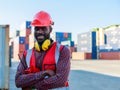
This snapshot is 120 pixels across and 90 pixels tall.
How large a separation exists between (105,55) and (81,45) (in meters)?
10.3

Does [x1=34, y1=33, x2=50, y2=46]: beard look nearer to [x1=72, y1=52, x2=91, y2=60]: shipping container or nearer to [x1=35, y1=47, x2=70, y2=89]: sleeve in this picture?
[x1=35, y1=47, x2=70, y2=89]: sleeve

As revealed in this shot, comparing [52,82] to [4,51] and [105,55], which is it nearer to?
[4,51]

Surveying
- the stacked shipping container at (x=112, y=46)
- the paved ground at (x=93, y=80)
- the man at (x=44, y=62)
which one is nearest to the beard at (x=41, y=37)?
the man at (x=44, y=62)

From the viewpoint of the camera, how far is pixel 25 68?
10.3 ft

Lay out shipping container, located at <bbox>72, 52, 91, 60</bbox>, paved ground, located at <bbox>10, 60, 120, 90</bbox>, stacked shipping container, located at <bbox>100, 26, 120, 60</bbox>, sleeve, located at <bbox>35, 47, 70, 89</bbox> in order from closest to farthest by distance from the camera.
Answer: sleeve, located at <bbox>35, 47, 70, 89</bbox> → paved ground, located at <bbox>10, 60, 120, 90</bbox> → stacked shipping container, located at <bbox>100, 26, 120, 60</bbox> → shipping container, located at <bbox>72, 52, 91, 60</bbox>

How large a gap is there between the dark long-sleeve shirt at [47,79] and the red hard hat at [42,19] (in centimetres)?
30

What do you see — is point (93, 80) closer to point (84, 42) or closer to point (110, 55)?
point (110, 55)

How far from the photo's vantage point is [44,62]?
2.88 m

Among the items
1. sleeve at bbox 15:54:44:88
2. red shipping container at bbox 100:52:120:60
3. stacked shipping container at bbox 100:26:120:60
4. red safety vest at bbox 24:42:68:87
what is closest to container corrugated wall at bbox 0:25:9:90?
sleeve at bbox 15:54:44:88

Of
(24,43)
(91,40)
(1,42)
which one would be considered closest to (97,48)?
(91,40)

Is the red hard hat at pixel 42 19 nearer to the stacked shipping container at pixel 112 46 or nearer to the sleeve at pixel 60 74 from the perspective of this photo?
the sleeve at pixel 60 74

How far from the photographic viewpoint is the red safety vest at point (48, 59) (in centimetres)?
288

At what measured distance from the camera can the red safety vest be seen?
288 centimetres

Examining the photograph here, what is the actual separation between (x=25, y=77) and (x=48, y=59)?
35cm
